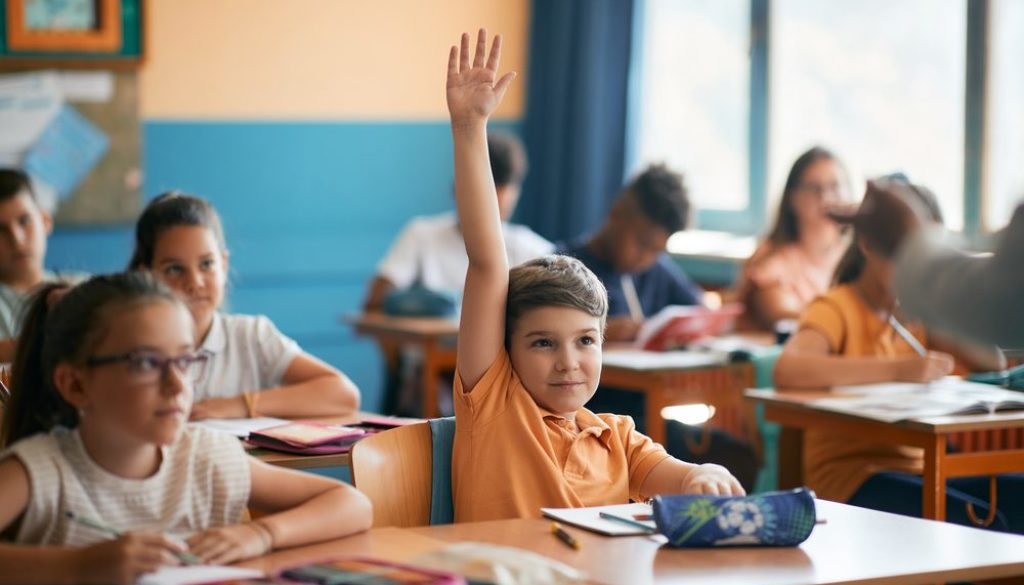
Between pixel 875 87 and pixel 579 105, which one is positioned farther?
pixel 579 105

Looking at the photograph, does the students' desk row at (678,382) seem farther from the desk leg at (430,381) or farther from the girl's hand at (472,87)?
the girl's hand at (472,87)

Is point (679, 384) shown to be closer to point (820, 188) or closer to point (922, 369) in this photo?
point (922, 369)

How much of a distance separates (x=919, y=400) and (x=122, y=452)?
210cm

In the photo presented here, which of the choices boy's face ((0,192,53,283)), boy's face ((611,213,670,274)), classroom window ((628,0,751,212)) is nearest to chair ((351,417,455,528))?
boy's face ((0,192,53,283))

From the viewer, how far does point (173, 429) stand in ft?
5.76

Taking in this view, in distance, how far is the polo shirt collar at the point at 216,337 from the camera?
3244 mm

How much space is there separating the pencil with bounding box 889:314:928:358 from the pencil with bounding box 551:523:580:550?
6.40ft

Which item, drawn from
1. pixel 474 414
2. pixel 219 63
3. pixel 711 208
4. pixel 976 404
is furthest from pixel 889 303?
pixel 219 63

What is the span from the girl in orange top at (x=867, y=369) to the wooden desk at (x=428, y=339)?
5.22 feet

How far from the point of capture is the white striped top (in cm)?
176

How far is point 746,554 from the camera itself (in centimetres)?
192

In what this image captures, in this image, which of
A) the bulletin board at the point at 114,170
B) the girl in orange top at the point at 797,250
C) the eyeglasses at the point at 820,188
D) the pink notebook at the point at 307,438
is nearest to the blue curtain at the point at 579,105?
the girl in orange top at the point at 797,250

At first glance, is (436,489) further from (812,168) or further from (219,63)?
(219,63)

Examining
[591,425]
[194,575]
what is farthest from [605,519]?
[194,575]
